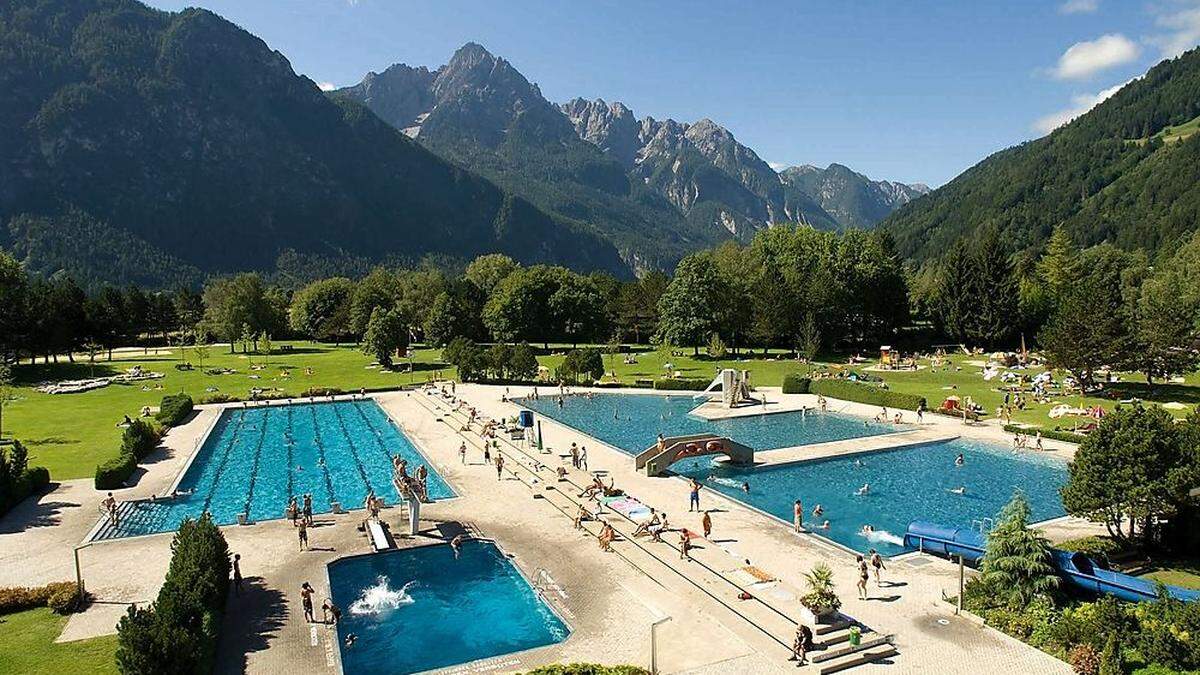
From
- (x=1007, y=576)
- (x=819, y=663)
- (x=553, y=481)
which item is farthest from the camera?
(x=553, y=481)

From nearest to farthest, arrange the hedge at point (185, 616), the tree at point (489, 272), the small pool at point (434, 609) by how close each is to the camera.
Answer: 1. the hedge at point (185, 616)
2. the small pool at point (434, 609)
3. the tree at point (489, 272)

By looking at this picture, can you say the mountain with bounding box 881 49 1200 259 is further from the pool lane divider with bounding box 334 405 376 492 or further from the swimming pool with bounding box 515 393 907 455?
the pool lane divider with bounding box 334 405 376 492

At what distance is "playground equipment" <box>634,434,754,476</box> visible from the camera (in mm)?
36156

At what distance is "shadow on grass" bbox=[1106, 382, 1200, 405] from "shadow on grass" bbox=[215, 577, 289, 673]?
5619cm

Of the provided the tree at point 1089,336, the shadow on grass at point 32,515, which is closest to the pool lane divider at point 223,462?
the shadow on grass at point 32,515

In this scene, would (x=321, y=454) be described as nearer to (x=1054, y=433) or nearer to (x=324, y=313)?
(x=1054, y=433)

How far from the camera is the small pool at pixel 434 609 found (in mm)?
19047

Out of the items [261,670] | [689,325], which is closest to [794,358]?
[689,325]

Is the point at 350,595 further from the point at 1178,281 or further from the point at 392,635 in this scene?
the point at 1178,281

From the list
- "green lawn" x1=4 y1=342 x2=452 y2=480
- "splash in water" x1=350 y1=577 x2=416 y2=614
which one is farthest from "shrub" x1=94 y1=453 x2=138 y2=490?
"splash in water" x1=350 y1=577 x2=416 y2=614

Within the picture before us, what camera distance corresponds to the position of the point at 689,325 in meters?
85.8

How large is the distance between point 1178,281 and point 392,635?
10187 cm

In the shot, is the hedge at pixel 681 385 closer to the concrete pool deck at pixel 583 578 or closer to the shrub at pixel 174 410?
the concrete pool deck at pixel 583 578

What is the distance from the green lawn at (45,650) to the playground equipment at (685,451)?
23385 mm
